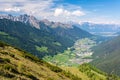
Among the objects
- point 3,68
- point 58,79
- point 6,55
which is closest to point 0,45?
point 6,55

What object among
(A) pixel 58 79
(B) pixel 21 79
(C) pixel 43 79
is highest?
(B) pixel 21 79

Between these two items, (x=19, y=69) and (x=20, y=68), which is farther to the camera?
(x=20, y=68)

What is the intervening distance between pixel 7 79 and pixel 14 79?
2546 mm

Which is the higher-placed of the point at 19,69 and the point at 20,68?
the point at 19,69

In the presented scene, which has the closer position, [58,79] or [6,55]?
[6,55]

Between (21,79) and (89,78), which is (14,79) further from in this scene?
(89,78)

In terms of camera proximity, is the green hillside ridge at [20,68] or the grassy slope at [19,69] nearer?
the grassy slope at [19,69]

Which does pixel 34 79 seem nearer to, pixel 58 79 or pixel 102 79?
pixel 58 79

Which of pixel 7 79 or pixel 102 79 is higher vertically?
pixel 7 79

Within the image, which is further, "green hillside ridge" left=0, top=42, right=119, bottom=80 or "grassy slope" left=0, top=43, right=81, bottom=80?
"green hillside ridge" left=0, top=42, right=119, bottom=80

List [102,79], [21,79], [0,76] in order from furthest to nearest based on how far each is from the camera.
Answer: [102,79] < [21,79] < [0,76]

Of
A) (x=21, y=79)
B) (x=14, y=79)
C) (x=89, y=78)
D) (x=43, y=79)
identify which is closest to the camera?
(x=14, y=79)

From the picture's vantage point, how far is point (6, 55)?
75.9 metres

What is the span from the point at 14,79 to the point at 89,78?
137400 mm
